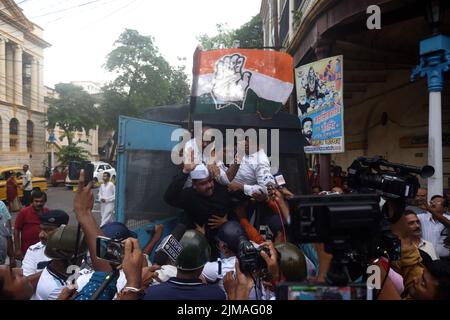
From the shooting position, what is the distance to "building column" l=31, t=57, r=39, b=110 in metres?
23.3

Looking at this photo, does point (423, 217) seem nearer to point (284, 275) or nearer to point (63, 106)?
point (284, 275)

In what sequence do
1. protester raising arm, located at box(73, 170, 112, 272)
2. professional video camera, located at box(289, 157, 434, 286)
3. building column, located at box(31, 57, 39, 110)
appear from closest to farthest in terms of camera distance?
professional video camera, located at box(289, 157, 434, 286) → protester raising arm, located at box(73, 170, 112, 272) → building column, located at box(31, 57, 39, 110)

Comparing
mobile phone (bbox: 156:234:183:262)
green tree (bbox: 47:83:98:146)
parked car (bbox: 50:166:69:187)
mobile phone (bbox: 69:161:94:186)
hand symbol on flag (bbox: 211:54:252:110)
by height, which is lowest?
parked car (bbox: 50:166:69:187)

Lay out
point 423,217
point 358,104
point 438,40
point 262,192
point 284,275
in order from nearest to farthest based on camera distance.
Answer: point 284,275 < point 262,192 < point 423,217 < point 438,40 < point 358,104

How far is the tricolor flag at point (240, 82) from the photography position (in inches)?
172

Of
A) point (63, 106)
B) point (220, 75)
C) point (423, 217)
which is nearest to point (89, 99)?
point (63, 106)

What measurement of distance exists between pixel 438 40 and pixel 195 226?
13.6 feet

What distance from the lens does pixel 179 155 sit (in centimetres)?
355

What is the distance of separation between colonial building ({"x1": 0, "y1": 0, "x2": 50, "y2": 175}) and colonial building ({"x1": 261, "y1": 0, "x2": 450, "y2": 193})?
14236 mm

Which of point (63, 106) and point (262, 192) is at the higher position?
point (63, 106)

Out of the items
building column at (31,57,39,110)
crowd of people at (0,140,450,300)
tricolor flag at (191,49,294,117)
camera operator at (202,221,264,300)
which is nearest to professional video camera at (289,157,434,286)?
crowd of people at (0,140,450,300)

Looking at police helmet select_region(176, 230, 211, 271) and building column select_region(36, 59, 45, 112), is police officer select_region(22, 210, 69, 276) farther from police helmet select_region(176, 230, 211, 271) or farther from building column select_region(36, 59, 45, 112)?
building column select_region(36, 59, 45, 112)

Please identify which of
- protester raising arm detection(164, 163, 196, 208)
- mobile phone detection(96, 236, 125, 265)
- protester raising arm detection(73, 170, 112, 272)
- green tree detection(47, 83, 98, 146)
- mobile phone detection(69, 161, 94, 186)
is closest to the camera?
mobile phone detection(96, 236, 125, 265)

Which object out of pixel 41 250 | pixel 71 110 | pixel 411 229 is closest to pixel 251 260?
pixel 411 229
